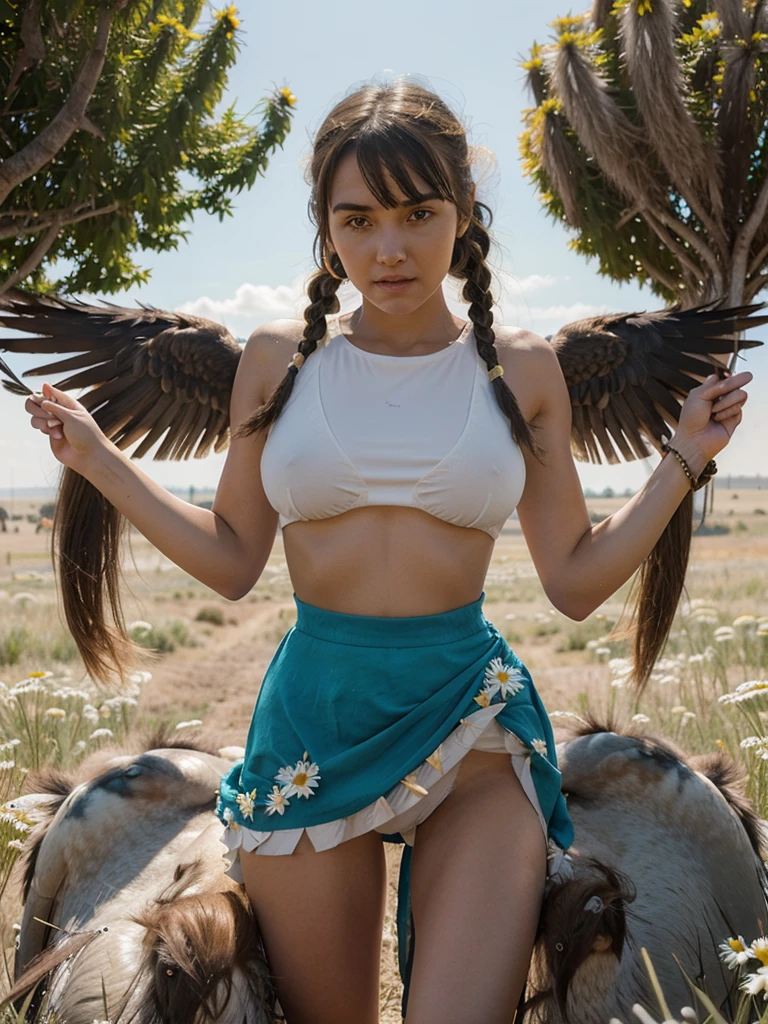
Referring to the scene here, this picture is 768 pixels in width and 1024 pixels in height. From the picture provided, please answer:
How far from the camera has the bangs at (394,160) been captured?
1913 mm

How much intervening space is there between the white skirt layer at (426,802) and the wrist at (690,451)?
695mm

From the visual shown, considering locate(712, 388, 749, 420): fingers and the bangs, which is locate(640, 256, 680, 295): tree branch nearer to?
locate(712, 388, 749, 420): fingers

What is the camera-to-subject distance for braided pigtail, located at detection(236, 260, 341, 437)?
82.5 inches

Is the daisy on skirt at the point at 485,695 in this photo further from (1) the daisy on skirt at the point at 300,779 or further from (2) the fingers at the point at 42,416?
(2) the fingers at the point at 42,416

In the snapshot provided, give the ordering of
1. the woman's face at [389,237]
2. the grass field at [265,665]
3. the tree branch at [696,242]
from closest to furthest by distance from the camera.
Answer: the woman's face at [389,237] < the grass field at [265,665] < the tree branch at [696,242]

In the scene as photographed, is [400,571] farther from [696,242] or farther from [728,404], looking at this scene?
[696,242]

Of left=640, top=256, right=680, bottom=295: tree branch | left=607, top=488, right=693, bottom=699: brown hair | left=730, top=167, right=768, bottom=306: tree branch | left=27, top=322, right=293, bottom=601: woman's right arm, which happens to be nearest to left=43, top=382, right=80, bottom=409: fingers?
left=27, top=322, right=293, bottom=601: woman's right arm

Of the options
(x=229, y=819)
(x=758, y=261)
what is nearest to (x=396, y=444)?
(x=229, y=819)

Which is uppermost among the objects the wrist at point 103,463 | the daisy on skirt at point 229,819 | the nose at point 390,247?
the nose at point 390,247

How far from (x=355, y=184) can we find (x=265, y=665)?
10260 mm

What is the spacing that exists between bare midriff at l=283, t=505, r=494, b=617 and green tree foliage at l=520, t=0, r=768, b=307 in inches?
349

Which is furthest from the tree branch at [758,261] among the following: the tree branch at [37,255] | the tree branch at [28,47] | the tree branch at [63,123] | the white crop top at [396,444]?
the white crop top at [396,444]

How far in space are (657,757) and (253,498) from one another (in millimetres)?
1301

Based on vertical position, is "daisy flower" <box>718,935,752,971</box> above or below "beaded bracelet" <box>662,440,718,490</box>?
below
